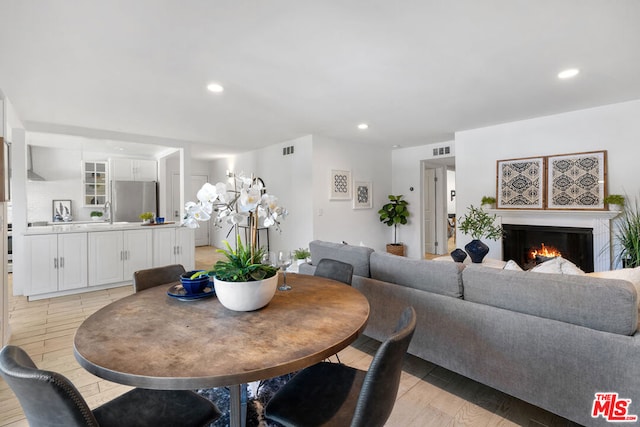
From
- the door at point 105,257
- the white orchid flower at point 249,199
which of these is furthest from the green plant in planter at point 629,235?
the door at point 105,257

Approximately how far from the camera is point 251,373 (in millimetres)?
917

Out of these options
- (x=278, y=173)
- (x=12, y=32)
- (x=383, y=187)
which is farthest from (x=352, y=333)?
(x=383, y=187)

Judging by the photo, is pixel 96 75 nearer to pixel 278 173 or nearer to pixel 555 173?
pixel 278 173

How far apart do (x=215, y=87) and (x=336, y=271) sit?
88.1 inches

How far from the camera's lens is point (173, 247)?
5.23m

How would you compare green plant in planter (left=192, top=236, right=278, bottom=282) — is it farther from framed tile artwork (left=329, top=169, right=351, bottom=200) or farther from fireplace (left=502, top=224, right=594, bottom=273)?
framed tile artwork (left=329, top=169, right=351, bottom=200)

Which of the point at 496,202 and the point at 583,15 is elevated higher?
the point at 583,15

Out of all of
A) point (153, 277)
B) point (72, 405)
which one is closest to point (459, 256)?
point (153, 277)

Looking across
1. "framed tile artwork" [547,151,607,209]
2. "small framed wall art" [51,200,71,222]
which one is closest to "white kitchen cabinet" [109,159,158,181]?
"small framed wall art" [51,200,71,222]

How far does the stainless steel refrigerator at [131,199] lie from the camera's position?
6336mm

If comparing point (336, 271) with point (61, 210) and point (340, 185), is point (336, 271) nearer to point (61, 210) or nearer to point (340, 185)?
point (340, 185)

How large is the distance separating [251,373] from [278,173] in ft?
18.0

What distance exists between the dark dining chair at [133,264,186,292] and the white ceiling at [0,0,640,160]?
1645 millimetres

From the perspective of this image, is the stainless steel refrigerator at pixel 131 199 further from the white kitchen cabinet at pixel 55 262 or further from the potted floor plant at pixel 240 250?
the potted floor plant at pixel 240 250
